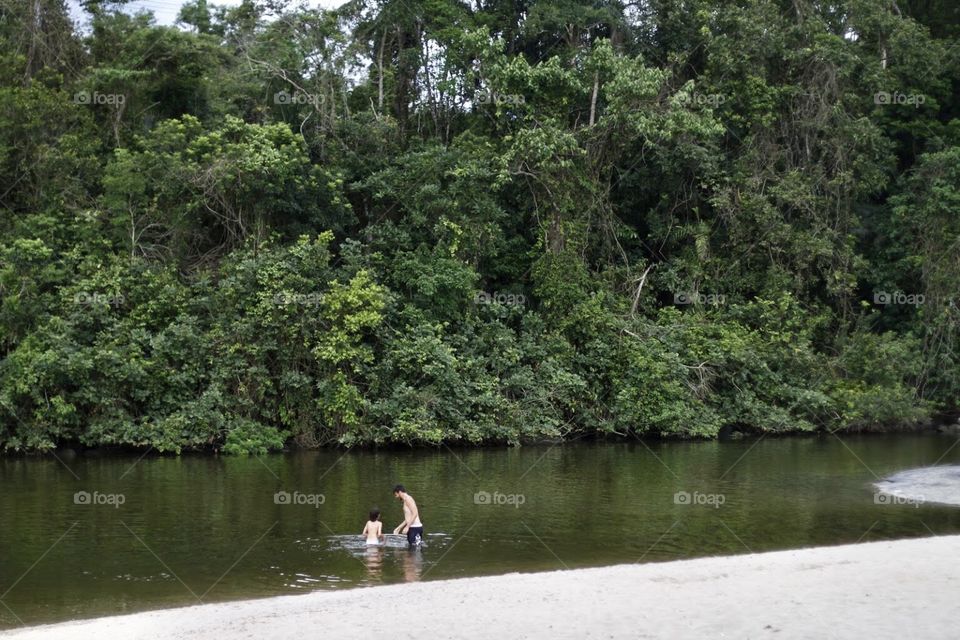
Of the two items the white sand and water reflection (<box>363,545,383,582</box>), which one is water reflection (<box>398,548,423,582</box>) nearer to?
water reflection (<box>363,545,383,582</box>)

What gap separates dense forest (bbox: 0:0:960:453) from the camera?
29.1 m

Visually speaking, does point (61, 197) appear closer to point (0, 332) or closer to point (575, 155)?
point (0, 332)

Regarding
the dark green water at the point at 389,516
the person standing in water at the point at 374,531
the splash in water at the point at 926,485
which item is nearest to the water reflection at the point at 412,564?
the dark green water at the point at 389,516

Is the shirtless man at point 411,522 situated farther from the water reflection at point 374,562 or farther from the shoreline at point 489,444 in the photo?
the shoreline at point 489,444

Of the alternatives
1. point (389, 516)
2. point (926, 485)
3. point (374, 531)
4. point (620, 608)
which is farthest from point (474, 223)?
point (620, 608)

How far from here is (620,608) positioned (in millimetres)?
11891

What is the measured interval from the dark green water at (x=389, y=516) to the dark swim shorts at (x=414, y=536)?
248 mm

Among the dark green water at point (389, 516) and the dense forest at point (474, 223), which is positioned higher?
the dense forest at point (474, 223)

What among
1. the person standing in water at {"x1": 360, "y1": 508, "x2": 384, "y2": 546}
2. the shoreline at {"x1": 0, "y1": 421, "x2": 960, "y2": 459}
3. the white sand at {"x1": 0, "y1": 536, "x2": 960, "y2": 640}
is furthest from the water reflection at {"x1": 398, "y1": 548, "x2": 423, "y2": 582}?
the shoreline at {"x1": 0, "y1": 421, "x2": 960, "y2": 459}

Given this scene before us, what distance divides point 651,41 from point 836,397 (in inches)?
619

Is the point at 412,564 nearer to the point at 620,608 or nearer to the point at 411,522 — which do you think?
the point at 411,522

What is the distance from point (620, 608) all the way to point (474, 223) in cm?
2245

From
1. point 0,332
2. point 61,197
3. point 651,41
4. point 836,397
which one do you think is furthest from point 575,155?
point 0,332

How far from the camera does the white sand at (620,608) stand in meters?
11.0
